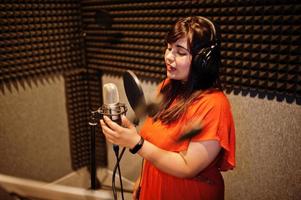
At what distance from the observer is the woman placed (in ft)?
3.15

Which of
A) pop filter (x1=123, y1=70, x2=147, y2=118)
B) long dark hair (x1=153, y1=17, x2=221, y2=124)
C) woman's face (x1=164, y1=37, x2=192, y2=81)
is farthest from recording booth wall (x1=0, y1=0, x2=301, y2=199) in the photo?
pop filter (x1=123, y1=70, x2=147, y2=118)

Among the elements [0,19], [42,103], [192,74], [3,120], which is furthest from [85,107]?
[192,74]

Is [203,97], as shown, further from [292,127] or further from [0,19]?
[0,19]

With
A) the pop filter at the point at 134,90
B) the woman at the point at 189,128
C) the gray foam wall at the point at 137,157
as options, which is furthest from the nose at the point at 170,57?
the gray foam wall at the point at 137,157

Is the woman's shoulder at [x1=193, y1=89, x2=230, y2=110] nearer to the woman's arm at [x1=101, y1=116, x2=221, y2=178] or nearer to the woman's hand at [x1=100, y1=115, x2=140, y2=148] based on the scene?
the woman's arm at [x1=101, y1=116, x2=221, y2=178]

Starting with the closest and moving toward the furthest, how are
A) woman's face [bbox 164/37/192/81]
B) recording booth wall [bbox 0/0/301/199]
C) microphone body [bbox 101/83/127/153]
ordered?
1. microphone body [bbox 101/83/127/153]
2. woman's face [bbox 164/37/192/81]
3. recording booth wall [bbox 0/0/301/199]

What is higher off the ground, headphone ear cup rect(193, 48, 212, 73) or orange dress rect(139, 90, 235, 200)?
headphone ear cup rect(193, 48, 212, 73)

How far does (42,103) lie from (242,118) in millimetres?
1741

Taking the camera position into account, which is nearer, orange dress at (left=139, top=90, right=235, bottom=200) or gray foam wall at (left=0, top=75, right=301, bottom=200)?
Answer: orange dress at (left=139, top=90, right=235, bottom=200)

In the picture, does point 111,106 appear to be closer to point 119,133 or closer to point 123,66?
point 119,133

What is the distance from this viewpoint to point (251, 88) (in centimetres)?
163

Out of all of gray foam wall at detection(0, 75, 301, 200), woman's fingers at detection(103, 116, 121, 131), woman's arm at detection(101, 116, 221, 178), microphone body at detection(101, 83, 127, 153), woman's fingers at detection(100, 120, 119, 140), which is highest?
microphone body at detection(101, 83, 127, 153)

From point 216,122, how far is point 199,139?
0.09m

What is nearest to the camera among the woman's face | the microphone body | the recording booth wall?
the microphone body
